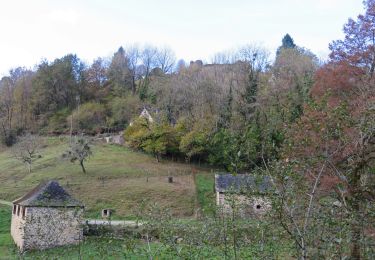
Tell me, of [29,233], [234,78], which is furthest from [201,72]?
[29,233]

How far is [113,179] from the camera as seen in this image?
130ft

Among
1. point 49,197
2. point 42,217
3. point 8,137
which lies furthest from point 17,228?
point 8,137

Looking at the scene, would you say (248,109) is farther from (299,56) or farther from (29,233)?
(29,233)

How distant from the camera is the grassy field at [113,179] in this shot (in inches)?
1334

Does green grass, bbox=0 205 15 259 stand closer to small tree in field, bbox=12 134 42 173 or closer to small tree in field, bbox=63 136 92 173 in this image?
small tree in field, bbox=63 136 92 173

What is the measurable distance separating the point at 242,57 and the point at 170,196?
29158mm

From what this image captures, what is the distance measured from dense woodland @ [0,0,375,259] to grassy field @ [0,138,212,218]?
2.62 meters

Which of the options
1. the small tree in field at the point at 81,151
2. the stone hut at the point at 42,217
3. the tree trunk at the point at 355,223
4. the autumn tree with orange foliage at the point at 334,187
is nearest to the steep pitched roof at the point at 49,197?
the stone hut at the point at 42,217

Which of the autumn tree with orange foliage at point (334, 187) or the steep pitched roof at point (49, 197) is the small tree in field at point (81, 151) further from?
the autumn tree with orange foliage at point (334, 187)

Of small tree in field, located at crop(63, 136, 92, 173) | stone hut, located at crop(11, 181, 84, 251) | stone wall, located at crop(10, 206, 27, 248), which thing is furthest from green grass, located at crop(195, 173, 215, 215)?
stone wall, located at crop(10, 206, 27, 248)

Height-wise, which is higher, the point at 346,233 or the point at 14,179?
the point at 346,233

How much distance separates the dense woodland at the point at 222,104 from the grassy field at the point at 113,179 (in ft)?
8.61

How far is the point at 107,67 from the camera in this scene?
227ft

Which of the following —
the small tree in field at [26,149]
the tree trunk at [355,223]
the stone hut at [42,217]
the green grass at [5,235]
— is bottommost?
the green grass at [5,235]
